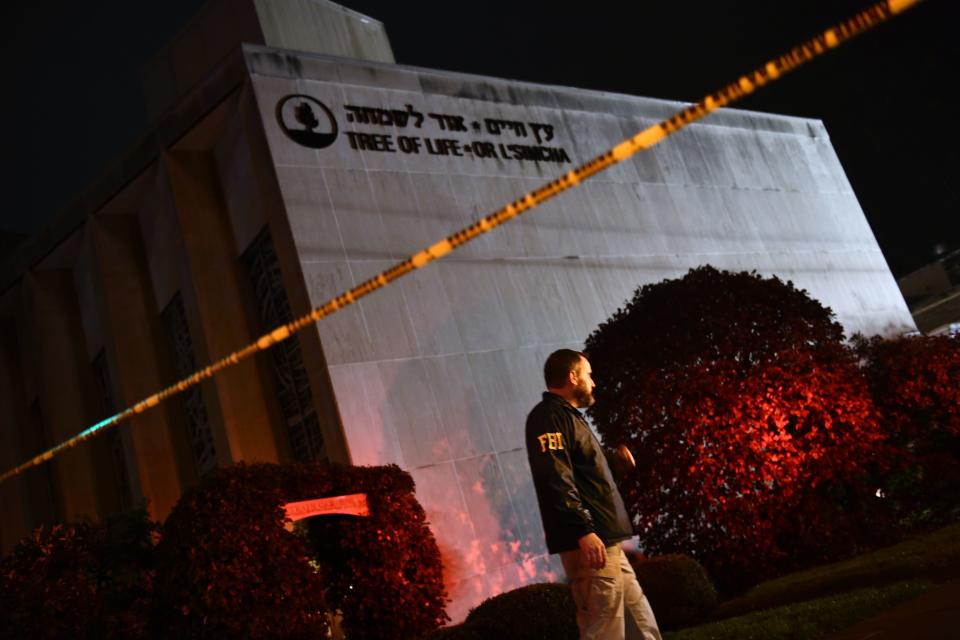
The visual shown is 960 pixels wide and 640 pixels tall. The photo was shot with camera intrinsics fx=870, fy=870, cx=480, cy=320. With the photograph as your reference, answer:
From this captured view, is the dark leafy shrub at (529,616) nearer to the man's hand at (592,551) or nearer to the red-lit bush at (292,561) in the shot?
the red-lit bush at (292,561)

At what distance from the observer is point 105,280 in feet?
45.1

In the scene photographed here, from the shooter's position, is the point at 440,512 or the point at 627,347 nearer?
the point at 627,347

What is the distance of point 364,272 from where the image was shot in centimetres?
1047

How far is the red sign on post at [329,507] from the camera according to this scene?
7.77 meters

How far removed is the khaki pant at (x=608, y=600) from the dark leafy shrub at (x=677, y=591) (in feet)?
9.80

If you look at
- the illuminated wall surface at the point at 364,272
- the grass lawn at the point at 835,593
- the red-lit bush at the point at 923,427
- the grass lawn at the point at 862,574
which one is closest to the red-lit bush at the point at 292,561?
the illuminated wall surface at the point at 364,272

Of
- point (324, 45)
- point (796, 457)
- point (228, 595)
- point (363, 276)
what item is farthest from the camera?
point (324, 45)

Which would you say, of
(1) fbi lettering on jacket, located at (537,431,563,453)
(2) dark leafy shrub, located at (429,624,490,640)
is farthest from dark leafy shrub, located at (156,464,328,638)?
(1) fbi lettering on jacket, located at (537,431,563,453)

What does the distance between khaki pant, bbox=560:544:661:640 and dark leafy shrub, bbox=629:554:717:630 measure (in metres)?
2.99

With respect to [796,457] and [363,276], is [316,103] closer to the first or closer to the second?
[363,276]

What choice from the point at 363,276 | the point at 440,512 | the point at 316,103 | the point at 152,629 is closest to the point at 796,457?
the point at 440,512

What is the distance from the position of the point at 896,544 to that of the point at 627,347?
10.5 feet

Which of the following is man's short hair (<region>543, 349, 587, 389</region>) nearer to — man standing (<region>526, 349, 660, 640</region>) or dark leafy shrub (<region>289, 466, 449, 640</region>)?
man standing (<region>526, 349, 660, 640</region>)

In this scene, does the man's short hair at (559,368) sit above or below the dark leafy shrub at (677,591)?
above
